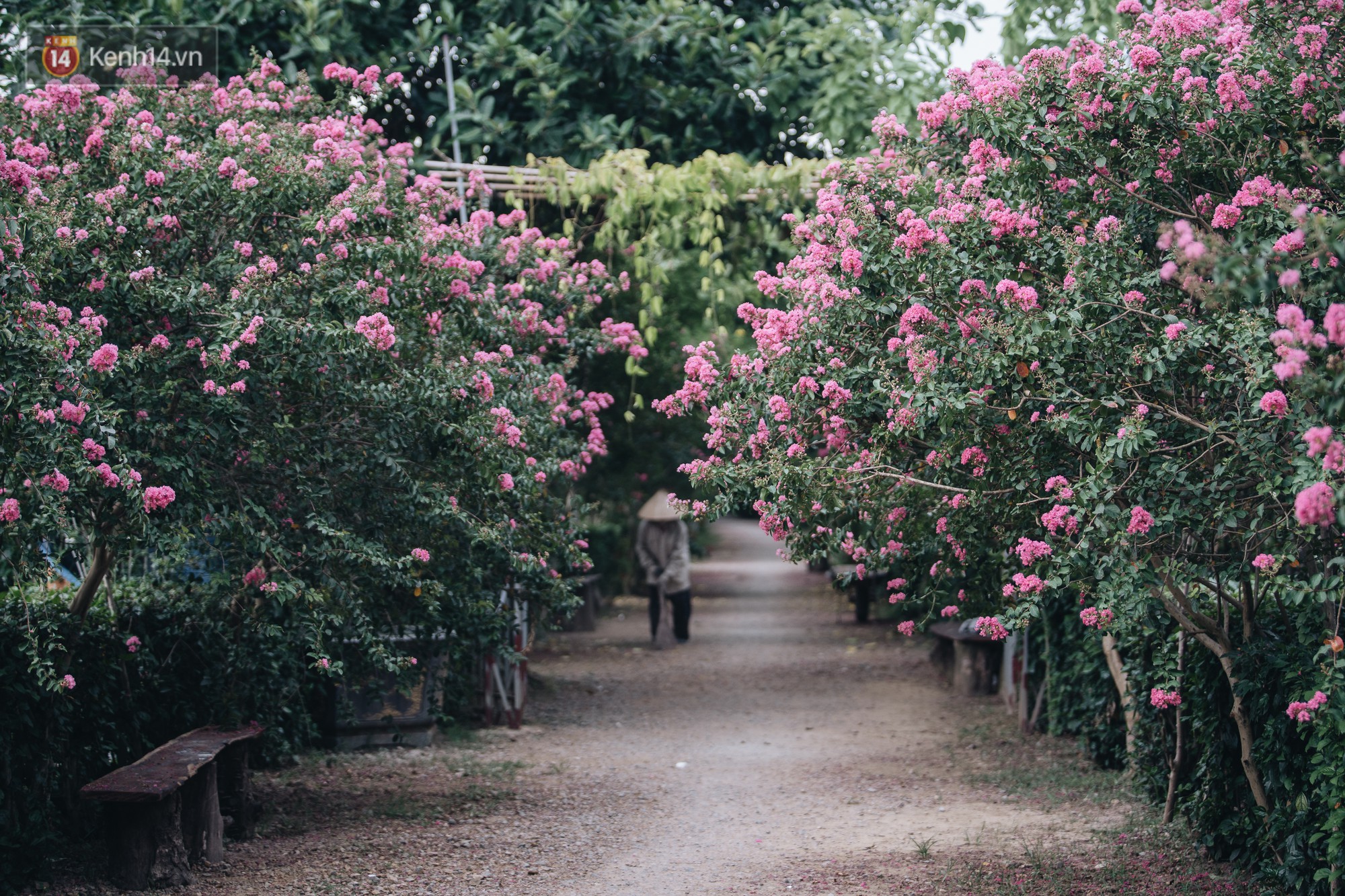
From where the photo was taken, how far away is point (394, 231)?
652 cm

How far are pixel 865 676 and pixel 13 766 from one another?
9119mm

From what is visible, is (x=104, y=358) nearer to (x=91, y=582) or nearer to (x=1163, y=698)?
(x=91, y=582)

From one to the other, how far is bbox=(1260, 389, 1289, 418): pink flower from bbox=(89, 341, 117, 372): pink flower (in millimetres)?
4048

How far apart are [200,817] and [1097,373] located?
475 centimetres

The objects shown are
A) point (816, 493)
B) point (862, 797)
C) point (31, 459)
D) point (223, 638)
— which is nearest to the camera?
point (31, 459)

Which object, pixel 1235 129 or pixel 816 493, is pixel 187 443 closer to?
pixel 816 493

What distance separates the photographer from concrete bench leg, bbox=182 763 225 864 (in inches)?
243

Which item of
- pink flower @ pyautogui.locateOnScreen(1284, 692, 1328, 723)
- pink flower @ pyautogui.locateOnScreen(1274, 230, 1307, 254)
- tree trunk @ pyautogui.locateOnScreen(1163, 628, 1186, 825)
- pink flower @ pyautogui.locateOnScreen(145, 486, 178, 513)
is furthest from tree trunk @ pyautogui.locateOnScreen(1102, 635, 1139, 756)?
pink flower @ pyautogui.locateOnScreen(145, 486, 178, 513)

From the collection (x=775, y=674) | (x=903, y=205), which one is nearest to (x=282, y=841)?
(x=903, y=205)

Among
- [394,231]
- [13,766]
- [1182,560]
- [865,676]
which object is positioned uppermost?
[394,231]

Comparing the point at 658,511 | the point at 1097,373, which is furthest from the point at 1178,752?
the point at 658,511

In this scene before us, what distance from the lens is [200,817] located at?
20.5 feet

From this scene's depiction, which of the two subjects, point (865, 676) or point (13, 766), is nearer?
point (13, 766)

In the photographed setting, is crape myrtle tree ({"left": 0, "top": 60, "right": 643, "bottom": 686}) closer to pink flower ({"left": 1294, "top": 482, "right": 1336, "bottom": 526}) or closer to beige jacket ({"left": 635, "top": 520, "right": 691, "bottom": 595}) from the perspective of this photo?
pink flower ({"left": 1294, "top": 482, "right": 1336, "bottom": 526})
